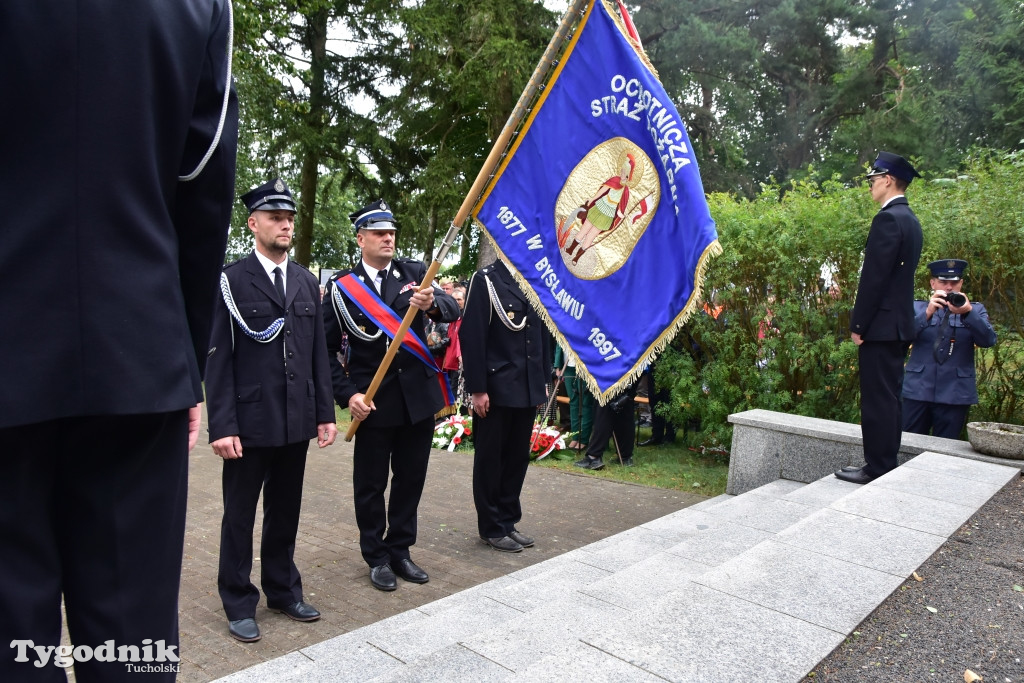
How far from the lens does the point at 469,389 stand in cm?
533

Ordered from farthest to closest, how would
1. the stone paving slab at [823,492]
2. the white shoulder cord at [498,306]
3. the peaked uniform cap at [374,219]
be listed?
the stone paving slab at [823,492] → the white shoulder cord at [498,306] → the peaked uniform cap at [374,219]

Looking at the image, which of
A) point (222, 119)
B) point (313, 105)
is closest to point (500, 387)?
point (222, 119)

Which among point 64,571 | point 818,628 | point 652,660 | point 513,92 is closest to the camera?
point 64,571

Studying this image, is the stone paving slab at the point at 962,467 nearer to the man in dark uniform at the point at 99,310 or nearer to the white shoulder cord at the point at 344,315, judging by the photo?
the white shoulder cord at the point at 344,315

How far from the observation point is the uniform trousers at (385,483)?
15.3ft

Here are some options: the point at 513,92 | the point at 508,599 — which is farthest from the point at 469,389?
the point at 513,92

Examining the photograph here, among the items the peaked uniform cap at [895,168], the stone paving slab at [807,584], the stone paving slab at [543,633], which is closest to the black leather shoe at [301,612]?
the stone paving slab at [543,633]

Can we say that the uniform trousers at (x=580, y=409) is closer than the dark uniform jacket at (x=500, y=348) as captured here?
No

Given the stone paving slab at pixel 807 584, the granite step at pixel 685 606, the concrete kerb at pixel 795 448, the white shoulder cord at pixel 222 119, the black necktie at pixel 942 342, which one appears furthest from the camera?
the black necktie at pixel 942 342

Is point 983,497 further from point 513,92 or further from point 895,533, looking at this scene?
point 513,92

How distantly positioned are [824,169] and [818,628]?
1087 inches

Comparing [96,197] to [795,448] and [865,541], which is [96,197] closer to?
[865,541]

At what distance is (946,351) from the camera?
21.8ft

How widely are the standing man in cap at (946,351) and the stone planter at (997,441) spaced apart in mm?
595
